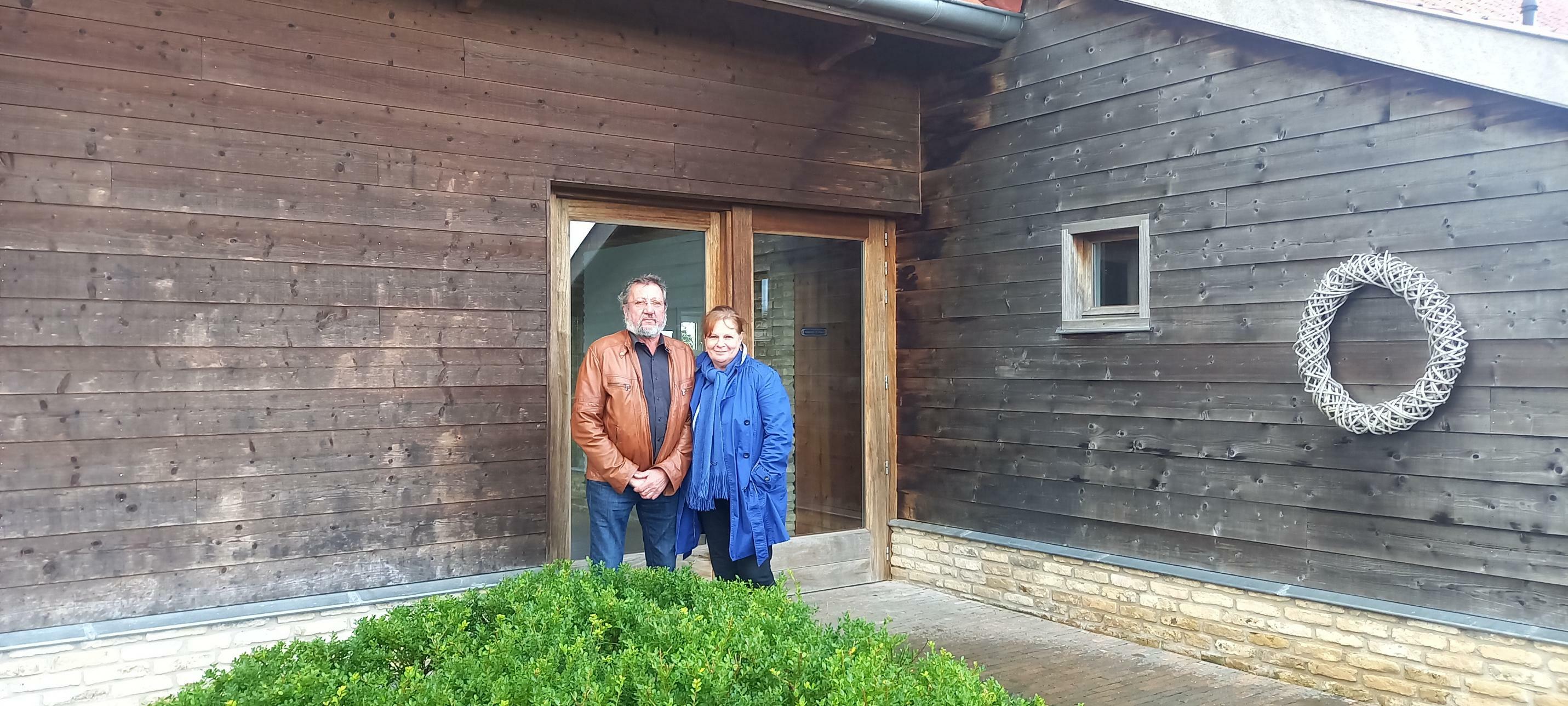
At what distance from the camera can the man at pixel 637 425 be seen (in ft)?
14.6

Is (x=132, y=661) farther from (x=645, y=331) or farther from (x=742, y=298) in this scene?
(x=742, y=298)

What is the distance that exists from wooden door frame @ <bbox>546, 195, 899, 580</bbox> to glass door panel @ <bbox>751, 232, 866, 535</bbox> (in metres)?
0.06

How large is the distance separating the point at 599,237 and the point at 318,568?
2.12 metres

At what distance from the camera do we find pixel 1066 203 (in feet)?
19.2

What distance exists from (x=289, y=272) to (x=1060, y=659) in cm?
396

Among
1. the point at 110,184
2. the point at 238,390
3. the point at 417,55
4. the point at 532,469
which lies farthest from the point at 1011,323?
the point at 110,184

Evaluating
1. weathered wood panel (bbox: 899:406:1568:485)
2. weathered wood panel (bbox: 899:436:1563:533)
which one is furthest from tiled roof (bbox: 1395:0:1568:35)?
weathered wood panel (bbox: 899:436:1563:533)

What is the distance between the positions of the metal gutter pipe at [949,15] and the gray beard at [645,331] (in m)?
1.94

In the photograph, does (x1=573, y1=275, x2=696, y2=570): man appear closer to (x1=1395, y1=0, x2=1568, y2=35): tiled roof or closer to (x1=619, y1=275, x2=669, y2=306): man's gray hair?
(x1=619, y1=275, x2=669, y2=306): man's gray hair

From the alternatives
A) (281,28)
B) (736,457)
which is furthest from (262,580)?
(281,28)

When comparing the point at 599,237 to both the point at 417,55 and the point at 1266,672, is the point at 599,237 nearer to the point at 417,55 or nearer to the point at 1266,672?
the point at 417,55

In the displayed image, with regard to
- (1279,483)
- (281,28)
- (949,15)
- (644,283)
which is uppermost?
(949,15)

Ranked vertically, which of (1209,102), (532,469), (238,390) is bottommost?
(532,469)

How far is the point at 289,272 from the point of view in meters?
4.57
